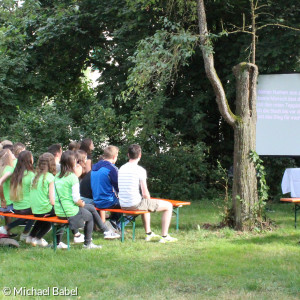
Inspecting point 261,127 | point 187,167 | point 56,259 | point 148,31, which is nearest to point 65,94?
point 148,31

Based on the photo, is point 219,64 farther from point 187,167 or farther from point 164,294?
point 164,294

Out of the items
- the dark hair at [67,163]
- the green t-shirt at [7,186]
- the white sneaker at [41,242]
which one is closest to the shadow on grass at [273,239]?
the dark hair at [67,163]

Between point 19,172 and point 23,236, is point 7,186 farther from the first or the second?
point 23,236

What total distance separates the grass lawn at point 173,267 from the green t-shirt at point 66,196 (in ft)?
1.85

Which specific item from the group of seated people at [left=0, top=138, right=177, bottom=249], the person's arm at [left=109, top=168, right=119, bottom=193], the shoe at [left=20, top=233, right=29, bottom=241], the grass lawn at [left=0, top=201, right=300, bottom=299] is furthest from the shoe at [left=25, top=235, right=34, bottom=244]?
the person's arm at [left=109, top=168, right=119, bottom=193]

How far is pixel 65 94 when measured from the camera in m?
18.4

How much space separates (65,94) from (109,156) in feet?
32.1

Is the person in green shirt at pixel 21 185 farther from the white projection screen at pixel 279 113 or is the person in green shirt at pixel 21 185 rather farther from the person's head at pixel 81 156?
the white projection screen at pixel 279 113

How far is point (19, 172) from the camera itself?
27.8 ft

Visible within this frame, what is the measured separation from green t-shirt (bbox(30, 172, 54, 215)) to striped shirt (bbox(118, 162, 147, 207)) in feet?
3.70

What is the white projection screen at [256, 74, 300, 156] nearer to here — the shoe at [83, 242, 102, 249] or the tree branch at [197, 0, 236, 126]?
the tree branch at [197, 0, 236, 126]

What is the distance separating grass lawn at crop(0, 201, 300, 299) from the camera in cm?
573

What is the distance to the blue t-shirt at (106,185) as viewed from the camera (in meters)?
9.02

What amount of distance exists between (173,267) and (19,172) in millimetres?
3059
